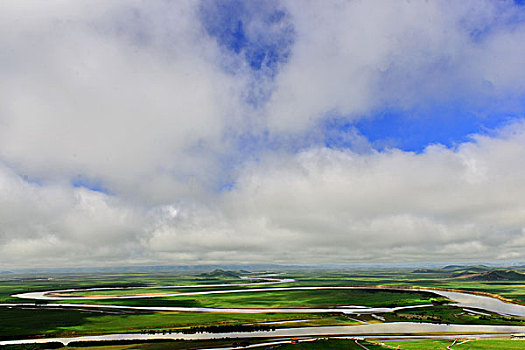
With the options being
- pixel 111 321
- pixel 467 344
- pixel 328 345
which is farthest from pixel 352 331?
pixel 111 321

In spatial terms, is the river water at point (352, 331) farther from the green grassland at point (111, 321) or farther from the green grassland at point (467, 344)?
the green grassland at point (467, 344)

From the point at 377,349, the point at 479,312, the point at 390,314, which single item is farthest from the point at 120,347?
the point at 479,312

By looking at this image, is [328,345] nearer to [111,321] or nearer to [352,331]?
[352,331]

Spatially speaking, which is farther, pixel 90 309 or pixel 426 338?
pixel 90 309

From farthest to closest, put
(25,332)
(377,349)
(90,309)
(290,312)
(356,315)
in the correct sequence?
(90,309) < (290,312) < (356,315) < (25,332) < (377,349)

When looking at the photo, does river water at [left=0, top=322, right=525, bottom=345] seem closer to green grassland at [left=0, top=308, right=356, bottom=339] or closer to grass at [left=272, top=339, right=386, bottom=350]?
green grassland at [left=0, top=308, right=356, bottom=339]

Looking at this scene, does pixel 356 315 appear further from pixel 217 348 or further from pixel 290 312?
pixel 217 348

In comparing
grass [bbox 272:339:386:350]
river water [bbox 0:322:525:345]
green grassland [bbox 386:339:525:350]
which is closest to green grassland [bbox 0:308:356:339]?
river water [bbox 0:322:525:345]

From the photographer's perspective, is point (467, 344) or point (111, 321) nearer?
point (467, 344)

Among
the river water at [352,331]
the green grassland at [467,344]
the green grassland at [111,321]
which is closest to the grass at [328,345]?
the green grassland at [467,344]

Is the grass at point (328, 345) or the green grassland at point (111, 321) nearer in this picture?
the grass at point (328, 345)

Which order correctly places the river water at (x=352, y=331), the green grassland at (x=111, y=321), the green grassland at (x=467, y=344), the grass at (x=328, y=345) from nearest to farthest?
the green grassland at (x=467, y=344) < the grass at (x=328, y=345) < the river water at (x=352, y=331) < the green grassland at (x=111, y=321)
